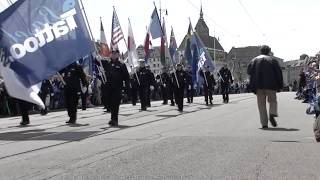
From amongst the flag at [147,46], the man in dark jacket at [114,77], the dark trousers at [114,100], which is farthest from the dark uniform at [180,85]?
the flag at [147,46]

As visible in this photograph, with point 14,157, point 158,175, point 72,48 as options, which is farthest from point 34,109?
point 158,175

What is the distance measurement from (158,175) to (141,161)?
1176 mm

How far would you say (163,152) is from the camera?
10.2m

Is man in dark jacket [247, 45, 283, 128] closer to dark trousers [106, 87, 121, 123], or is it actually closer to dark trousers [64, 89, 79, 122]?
dark trousers [106, 87, 121, 123]

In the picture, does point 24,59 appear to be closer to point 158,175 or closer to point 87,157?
point 87,157

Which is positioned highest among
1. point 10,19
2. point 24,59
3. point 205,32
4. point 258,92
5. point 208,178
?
point 205,32

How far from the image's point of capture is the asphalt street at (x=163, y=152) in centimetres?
830

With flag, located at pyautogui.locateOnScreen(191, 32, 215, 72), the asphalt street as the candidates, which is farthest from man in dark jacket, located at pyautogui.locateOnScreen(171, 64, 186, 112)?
flag, located at pyautogui.locateOnScreen(191, 32, 215, 72)

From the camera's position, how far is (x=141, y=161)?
923cm

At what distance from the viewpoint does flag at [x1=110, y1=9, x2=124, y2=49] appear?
30.4 metres

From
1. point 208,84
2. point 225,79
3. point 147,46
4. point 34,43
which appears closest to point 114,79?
point 34,43

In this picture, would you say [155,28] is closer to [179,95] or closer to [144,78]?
[144,78]

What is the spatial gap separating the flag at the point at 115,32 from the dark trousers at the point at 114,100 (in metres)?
14.0

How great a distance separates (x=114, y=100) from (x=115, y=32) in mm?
15153
